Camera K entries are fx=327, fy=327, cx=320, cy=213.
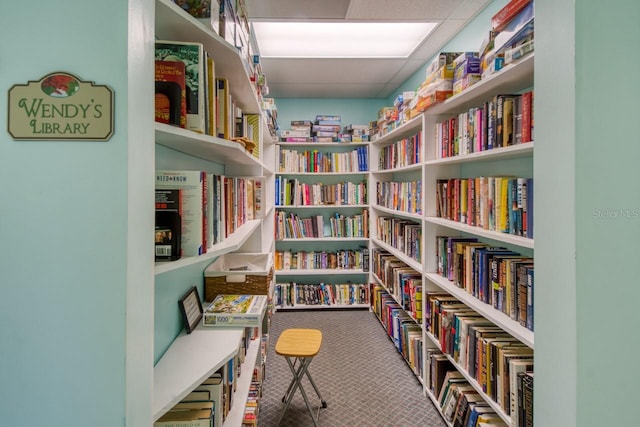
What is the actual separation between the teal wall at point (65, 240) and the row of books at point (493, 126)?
1448 millimetres

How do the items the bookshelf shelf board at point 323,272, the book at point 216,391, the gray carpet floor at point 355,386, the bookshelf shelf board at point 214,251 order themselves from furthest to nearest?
1. the bookshelf shelf board at point 323,272
2. the gray carpet floor at point 355,386
3. the book at point 216,391
4. the bookshelf shelf board at point 214,251

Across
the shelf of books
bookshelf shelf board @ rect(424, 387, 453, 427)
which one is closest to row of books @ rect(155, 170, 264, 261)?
the shelf of books

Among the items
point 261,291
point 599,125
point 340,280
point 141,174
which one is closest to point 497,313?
point 599,125

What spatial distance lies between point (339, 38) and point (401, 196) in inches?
57.7

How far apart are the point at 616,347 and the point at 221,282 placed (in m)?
1.62

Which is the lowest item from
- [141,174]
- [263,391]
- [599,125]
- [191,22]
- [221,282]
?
[263,391]

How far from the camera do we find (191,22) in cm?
99

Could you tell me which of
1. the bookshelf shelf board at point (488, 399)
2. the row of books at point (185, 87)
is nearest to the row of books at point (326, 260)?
the bookshelf shelf board at point (488, 399)

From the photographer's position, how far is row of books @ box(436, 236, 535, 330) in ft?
4.63

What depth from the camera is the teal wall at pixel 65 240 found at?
0.73m

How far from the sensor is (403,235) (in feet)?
9.85

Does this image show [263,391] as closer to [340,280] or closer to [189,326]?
[189,326]

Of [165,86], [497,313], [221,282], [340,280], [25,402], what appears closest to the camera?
[25,402]

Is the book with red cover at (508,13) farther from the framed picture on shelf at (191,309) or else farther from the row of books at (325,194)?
the row of books at (325,194)
